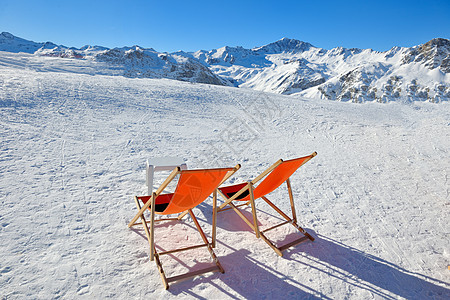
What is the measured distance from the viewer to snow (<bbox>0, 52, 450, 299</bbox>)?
7.54 ft

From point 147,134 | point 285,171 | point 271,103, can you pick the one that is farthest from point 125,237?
point 271,103

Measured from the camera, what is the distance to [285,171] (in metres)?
2.80

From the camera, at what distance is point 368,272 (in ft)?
8.22

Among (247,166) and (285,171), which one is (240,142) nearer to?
(247,166)

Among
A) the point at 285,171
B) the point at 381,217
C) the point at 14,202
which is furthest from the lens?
the point at 381,217

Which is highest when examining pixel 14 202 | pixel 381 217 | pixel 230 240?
pixel 381 217

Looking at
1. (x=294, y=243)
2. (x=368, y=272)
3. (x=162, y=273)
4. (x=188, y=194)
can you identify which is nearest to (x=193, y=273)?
(x=162, y=273)

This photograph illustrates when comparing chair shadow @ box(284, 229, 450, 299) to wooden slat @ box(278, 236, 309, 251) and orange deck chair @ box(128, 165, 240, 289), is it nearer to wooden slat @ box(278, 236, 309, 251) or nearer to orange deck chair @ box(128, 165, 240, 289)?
wooden slat @ box(278, 236, 309, 251)

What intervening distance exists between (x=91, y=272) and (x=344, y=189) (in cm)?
403

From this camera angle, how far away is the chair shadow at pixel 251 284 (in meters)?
2.19

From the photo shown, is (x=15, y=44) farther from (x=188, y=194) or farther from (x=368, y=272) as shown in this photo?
(x=368, y=272)

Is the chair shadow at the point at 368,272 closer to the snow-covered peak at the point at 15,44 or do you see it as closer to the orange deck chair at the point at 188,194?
the orange deck chair at the point at 188,194

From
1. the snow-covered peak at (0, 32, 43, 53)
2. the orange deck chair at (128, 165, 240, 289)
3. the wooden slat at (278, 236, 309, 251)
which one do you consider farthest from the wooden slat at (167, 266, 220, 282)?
the snow-covered peak at (0, 32, 43, 53)

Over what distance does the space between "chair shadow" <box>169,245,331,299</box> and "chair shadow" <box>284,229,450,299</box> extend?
347mm
